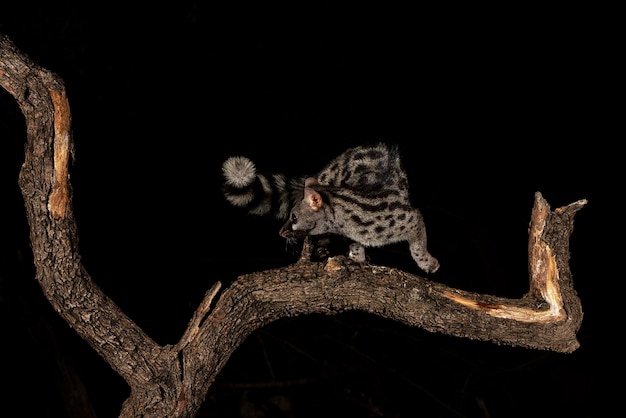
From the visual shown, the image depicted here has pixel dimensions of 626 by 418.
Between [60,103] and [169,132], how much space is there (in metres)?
1.78

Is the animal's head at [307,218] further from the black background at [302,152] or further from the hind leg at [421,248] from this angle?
the black background at [302,152]

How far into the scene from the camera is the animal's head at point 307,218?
329 centimetres

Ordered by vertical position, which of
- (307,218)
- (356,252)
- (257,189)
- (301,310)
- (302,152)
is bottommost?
(301,310)

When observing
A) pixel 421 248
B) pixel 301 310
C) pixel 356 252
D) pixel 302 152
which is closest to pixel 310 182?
pixel 356 252

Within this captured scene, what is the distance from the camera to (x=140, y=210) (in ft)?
13.9

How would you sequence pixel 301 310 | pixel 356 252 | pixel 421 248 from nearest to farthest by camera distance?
1. pixel 301 310
2. pixel 421 248
3. pixel 356 252

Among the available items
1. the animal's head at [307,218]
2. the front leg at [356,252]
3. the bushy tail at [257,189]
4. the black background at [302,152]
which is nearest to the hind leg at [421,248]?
the front leg at [356,252]

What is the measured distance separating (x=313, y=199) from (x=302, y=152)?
1.24 meters

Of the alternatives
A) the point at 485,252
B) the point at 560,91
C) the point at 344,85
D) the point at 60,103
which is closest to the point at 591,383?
the point at 485,252

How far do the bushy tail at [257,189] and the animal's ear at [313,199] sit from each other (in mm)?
230

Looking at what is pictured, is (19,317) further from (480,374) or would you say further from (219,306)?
(480,374)

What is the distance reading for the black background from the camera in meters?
4.05

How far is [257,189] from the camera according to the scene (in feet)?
11.1

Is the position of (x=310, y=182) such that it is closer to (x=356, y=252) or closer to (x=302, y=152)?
(x=356, y=252)
